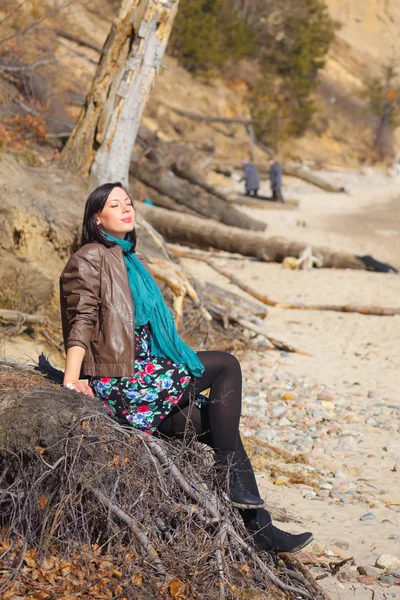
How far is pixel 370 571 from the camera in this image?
3.99 metres

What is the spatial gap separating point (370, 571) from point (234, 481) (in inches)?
41.4

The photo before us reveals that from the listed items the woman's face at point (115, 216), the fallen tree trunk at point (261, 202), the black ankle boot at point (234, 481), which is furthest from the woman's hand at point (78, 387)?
the fallen tree trunk at point (261, 202)

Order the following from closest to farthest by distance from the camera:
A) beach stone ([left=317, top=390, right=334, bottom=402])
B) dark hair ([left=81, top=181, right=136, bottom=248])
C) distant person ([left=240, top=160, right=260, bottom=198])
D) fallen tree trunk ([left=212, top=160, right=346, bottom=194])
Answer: dark hair ([left=81, top=181, right=136, bottom=248])
beach stone ([left=317, top=390, right=334, bottom=402])
distant person ([left=240, top=160, right=260, bottom=198])
fallen tree trunk ([left=212, top=160, right=346, bottom=194])

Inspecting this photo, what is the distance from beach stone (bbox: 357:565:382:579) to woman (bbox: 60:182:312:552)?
0.54 metres

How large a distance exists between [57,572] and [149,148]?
1482 centimetres

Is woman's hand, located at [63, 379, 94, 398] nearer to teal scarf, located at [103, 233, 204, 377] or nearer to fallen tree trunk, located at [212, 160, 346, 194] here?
teal scarf, located at [103, 233, 204, 377]

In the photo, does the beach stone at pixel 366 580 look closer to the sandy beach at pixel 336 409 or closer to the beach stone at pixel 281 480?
the sandy beach at pixel 336 409

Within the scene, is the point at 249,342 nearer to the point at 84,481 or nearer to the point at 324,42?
the point at 84,481

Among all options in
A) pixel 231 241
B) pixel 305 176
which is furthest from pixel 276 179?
pixel 231 241

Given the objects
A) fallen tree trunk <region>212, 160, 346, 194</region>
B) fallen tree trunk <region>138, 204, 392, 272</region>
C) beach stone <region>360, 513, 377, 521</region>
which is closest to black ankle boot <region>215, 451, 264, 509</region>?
beach stone <region>360, 513, 377, 521</region>

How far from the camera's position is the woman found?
3.54 meters

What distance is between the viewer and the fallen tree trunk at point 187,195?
17344 mm

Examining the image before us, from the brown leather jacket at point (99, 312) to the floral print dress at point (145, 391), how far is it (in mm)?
59

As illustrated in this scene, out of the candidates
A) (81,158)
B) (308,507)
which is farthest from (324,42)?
(308,507)
